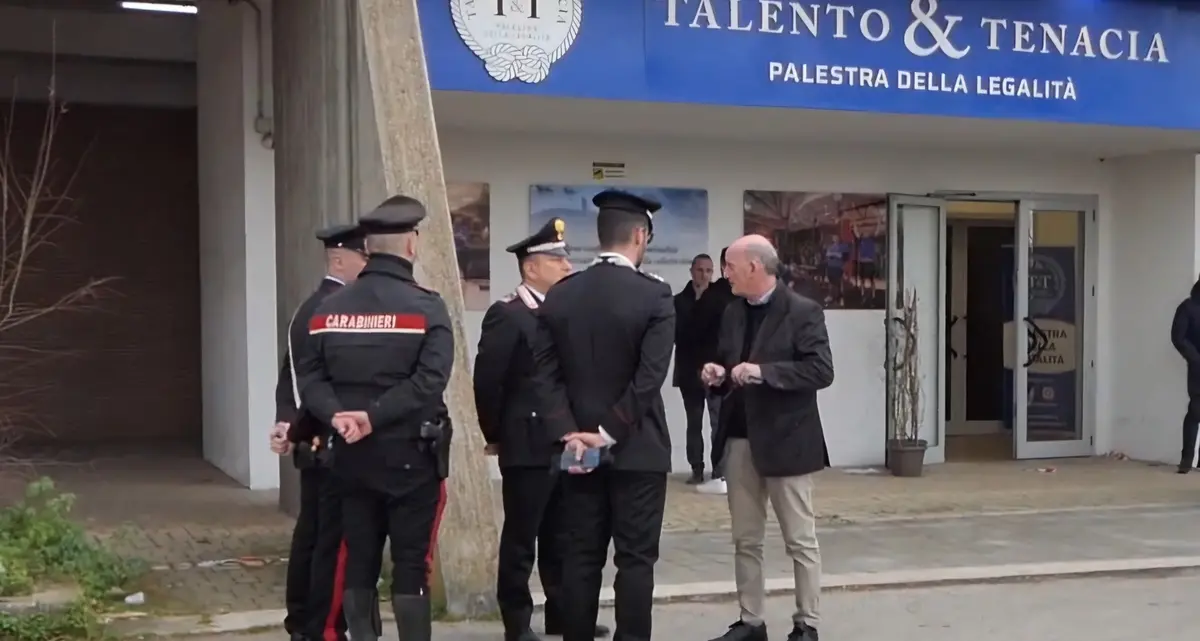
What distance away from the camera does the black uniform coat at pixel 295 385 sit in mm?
5504

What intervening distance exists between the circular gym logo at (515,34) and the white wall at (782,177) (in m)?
1.90

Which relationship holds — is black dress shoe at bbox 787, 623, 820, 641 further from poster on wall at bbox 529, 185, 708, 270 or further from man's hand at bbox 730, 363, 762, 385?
poster on wall at bbox 529, 185, 708, 270

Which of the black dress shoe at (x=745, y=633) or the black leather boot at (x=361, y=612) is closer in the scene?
the black leather boot at (x=361, y=612)

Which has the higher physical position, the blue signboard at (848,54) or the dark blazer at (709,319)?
the blue signboard at (848,54)

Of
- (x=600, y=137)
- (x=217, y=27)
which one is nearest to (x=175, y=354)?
(x=217, y=27)

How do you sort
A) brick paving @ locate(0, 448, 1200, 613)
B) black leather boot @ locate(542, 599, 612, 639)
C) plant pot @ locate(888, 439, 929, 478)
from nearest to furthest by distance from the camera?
black leather boot @ locate(542, 599, 612, 639) < brick paving @ locate(0, 448, 1200, 613) < plant pot @ locate(888, 439, 929, 478)

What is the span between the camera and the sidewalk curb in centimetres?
646

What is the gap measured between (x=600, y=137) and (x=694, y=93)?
1.85 metres

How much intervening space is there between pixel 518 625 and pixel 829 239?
6873 millimetres

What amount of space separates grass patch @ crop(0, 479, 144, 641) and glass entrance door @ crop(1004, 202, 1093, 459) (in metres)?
8.68

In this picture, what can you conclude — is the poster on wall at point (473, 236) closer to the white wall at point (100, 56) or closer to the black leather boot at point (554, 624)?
the white wall at point (100, 56)

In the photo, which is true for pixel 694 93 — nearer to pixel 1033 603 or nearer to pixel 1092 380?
pixel 1033 603

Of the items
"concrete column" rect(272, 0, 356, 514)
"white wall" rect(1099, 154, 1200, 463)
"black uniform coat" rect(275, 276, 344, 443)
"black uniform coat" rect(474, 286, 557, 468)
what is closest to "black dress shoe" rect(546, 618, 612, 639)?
"black uniform coat" rect(474, 286, 557, 468)

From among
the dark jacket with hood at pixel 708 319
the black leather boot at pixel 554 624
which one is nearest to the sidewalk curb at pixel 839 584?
the black leather boot at pixel 554 624
